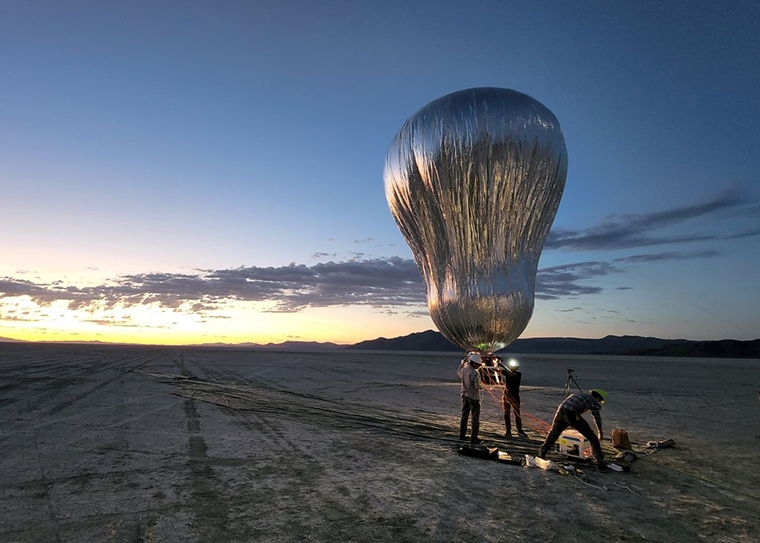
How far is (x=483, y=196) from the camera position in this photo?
7852 millimetres

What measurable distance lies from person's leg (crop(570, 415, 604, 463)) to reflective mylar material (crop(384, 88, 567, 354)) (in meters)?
1.84

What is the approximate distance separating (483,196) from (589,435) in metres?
4.53

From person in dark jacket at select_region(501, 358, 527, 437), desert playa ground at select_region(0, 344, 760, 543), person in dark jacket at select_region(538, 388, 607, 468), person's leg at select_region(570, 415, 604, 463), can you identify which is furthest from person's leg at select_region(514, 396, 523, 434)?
person's leg at select_region(570, 415, 604, 463)

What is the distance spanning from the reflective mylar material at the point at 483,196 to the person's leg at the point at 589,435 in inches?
72.5

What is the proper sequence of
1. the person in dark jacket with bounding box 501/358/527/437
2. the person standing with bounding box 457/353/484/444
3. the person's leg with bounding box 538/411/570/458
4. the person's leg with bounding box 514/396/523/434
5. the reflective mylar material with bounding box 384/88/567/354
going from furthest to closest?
the person's leg with bounding box 514/396/523/434, the person in dark jacket with bounding box 501/358/527/437, the person standing with bounding box 457/353/484/444, the reflective mylar material with bounding box 384/88/567/354, the person's leg with bounding box 538/411/570/458

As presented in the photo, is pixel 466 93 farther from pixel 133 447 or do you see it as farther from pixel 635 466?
pixel 133 447

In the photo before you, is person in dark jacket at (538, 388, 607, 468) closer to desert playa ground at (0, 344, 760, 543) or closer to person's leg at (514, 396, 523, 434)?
desert playa ground at (0, 344, 760, 543)

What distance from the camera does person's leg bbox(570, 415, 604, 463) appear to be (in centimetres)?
704

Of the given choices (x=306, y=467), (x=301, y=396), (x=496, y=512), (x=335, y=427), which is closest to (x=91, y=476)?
(x=306, y=467)

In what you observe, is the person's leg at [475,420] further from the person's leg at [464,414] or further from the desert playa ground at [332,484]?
the desert playa ground at [332,484]

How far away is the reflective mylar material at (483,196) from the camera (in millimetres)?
7645

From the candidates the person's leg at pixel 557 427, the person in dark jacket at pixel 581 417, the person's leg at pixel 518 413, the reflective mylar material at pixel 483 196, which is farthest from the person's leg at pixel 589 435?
the person's leg at pixel 518 413

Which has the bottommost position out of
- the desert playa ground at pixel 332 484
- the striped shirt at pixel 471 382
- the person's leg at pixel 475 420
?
the desert playa ground at pixel 332 484

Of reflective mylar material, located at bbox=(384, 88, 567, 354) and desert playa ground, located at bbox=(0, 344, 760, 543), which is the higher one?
reflective mylar material, located at bbox=(384, 88, 567, 354)
